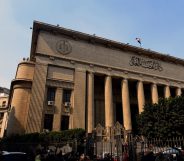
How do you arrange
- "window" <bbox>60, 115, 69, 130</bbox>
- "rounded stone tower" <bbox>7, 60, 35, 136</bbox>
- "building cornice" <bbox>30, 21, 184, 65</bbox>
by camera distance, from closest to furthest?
"rounded stone tower" <bbox>7, 60, 35, 136</bbox>, "window" <bbox>60, 115, 69, 130</bbox>, "building cornice" <bbox>30, 21, 184, 65</bbox>

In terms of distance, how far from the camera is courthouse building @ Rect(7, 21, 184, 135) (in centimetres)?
2588

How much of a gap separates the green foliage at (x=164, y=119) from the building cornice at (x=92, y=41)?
11.3 m

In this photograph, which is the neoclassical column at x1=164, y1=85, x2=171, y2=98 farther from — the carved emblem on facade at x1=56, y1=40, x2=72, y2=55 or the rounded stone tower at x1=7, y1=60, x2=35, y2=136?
the rounded stone tower at x1=7, y1=60, x2=35, y2=136

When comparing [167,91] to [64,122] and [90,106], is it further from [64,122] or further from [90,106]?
[64,122]

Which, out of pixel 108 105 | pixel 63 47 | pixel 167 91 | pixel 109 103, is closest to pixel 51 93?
pixel 63 47

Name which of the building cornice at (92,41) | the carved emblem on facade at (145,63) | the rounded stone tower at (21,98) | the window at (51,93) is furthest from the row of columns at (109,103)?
the rounded stone tower at (21,98)

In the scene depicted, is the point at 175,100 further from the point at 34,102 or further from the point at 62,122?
the point at 34,102

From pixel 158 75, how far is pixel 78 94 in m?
13.5

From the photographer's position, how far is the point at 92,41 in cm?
3134

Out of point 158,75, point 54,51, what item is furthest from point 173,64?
point 54,51

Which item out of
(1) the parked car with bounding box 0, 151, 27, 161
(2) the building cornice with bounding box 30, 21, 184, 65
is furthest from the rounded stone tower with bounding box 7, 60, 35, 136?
(1) the parked car with bounding box 0, 151, 27, 161

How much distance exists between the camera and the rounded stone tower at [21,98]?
24.8 metres

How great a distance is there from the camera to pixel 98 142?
17.9 m

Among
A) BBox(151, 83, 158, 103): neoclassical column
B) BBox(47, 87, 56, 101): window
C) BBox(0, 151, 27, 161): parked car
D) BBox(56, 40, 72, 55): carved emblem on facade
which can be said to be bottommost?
BBox(0, 151, 27, 161): parked car
